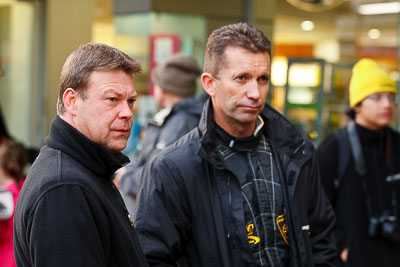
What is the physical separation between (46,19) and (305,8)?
4.42 meters

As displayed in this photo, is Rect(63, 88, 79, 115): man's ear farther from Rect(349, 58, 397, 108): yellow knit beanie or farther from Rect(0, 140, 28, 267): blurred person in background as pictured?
Rect(349, 58, 397, 108): yellow knit beanie

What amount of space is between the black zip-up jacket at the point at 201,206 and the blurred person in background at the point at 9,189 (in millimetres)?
1769

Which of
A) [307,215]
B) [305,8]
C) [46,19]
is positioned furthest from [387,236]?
[46,19]

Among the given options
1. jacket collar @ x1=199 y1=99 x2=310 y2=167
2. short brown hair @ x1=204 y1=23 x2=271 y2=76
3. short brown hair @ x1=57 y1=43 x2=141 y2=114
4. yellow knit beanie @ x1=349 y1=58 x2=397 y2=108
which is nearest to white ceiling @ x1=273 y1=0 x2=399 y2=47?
yellow knit beanie @ x1=349 y1=58 x2=397 y2=108

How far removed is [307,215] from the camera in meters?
3.03

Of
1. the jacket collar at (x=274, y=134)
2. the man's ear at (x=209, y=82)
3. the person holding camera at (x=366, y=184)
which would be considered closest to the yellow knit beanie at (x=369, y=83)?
the person holding camera at (x=366, y=184)

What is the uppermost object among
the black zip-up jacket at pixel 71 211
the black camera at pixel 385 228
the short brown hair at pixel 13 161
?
the black zip-up jacket at pixel 71 211

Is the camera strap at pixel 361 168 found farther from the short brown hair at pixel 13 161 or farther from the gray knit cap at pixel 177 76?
the short brown hair at pixel 13 161

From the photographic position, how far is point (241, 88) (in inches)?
116

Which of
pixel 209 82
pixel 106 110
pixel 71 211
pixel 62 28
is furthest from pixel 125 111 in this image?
pixel 62 28

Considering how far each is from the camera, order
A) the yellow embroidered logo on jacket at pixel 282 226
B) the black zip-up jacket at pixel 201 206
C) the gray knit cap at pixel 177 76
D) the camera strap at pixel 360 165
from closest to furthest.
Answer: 1. the black zip-up jacket at pixel 201 206
2. the yellow embroidered logo on jacket at pixel 282 226
3. the camera strap at pixel 360 165
4. the gray knit cap at pixel 177 76

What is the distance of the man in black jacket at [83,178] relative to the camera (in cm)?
195

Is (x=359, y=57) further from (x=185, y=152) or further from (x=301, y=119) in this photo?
(x=185, y=152)

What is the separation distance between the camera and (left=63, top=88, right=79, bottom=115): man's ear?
7.18 ft
